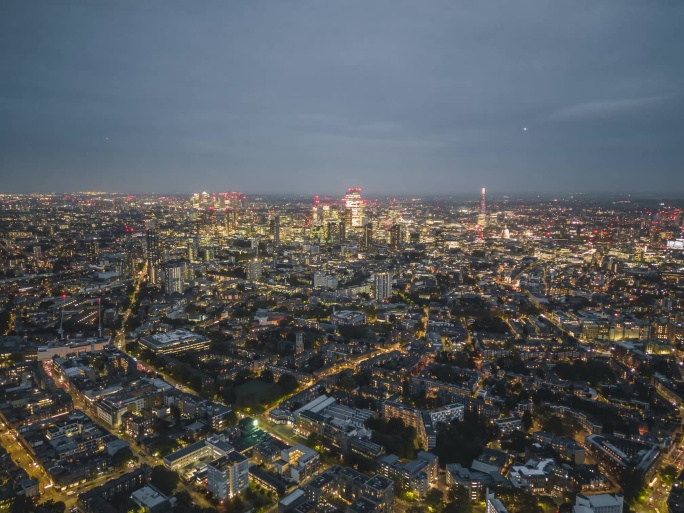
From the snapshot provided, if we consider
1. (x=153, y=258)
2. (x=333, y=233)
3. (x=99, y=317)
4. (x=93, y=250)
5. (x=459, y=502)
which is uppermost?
(x=333, y=233)

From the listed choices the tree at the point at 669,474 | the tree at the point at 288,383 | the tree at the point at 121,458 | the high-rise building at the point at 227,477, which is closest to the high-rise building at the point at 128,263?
the tree at the point at 288,383

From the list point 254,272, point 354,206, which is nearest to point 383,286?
point 254,272

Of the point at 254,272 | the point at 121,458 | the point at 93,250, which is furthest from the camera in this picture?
the point at 93,250

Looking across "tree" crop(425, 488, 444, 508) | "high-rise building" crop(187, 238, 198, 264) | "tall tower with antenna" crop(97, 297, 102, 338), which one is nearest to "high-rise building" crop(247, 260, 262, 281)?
"high-rise building" crop(187, 238, 198, 264)

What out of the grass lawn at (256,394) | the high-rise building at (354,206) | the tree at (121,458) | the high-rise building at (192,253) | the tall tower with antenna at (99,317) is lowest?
the grass lawn at (256,394)

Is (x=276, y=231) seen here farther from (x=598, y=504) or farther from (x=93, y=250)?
(x=598, y=504)

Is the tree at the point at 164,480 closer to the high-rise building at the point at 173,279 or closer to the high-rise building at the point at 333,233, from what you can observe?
the high-rise building at the point at 173,279

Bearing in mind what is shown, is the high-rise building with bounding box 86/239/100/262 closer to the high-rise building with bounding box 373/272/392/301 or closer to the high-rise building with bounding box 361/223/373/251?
the high-rise building with bounding box 373/272/392/301
